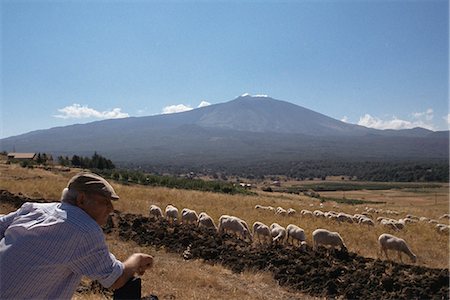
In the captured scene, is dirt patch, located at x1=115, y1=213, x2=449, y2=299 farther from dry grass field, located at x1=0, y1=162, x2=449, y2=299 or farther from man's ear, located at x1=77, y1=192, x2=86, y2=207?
man's ear, located at x1=77, y1=192, x2=86, y2=207

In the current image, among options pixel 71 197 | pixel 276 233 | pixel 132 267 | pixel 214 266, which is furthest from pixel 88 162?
pixel 132 267

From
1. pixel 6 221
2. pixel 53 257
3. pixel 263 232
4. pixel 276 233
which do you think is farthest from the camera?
pixel 263 232

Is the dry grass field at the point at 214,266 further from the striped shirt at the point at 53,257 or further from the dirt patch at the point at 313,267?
the striped shirt at the point at 53,257

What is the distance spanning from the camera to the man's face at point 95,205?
114 inches

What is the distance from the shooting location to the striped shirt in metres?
2.68

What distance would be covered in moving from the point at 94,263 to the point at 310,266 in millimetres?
8114

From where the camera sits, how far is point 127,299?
3.04 metres

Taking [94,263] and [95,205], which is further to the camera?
[95,205]

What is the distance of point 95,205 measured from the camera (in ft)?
9.57

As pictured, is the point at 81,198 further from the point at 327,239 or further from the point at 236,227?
the point at 236,227

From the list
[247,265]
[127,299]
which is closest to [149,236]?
[247,265]

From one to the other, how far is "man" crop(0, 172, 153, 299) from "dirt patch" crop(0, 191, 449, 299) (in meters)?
4.55

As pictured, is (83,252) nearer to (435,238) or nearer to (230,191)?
(435,238)

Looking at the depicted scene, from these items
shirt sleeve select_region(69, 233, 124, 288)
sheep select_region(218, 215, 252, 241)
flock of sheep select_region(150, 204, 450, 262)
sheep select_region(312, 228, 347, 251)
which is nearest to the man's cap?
shirt sleeve select_region(69, 233, 124, 288)
